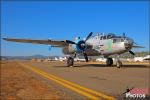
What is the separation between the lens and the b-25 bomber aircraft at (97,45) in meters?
29.3

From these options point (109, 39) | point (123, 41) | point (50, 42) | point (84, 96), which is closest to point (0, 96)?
point (84, 96)

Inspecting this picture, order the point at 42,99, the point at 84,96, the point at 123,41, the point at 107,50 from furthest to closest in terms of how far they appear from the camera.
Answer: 1. the point at 107,50
2. the point at 123,41
3. the point at 84,96
4. the point at 42,99

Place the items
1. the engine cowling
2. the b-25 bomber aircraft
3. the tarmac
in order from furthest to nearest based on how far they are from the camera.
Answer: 1. the engine cowling
2. the b-25 bomber aircraft
3. the tarmac

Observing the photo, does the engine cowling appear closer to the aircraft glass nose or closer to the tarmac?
the aircraft glass nose

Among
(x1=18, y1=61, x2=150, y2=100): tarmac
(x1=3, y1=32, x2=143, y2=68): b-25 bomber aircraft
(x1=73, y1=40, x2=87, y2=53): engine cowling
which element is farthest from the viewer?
(x1=73, y1=40, x2=87, y2=53): engine cowling

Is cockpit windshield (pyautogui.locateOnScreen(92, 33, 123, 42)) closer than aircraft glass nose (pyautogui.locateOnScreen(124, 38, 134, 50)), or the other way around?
aircraft glass nose (pyautogui.locateOnScreen(124, 38, 134, 50))

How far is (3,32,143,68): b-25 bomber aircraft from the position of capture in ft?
96.1

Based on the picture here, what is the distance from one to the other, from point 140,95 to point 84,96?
8.00ft

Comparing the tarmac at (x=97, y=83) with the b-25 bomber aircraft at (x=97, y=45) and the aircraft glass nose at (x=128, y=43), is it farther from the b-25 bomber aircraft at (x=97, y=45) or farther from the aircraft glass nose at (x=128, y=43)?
the b-25 bomber aircraft at (x=97, y=45)

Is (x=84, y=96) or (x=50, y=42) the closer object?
(x=84, y=96)

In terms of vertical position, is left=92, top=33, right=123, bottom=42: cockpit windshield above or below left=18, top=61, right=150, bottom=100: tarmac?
above

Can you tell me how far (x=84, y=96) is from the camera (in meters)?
9.91

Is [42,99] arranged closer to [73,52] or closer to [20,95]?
[20,95]

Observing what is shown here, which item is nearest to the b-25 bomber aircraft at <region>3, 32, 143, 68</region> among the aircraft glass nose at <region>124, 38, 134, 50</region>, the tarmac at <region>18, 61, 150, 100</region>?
the aircraft glass nose at <region>124, 38, 134, 50</region>
